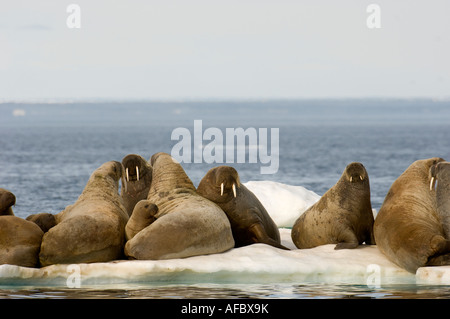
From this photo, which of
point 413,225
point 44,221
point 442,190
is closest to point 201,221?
point 44,221

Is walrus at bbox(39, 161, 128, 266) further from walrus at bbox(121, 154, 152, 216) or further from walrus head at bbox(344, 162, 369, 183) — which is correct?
walrus head at bbox(344, 162, 369, 183)

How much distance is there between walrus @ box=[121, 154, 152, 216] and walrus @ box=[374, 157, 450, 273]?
3.25m

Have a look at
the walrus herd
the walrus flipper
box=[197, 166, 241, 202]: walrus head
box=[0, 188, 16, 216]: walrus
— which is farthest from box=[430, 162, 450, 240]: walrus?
box=[0, 188, 16, 216]: walrus

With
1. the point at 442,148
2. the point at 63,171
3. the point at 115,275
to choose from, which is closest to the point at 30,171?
the point at 63,171

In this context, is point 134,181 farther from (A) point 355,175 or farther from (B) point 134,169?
(A) point 355,175

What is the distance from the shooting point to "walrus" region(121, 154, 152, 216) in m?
13.0

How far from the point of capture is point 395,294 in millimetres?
9891

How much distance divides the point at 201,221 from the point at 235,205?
50.4 inches

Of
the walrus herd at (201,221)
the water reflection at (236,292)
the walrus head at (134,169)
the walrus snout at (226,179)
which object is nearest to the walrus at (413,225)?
the walrus herd at (201,221)

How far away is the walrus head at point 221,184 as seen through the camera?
A: 1222 centimetres

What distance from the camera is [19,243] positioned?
10.8 meters

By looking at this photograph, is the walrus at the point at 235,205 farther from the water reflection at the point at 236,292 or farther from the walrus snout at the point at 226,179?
the water reflection at the point at 236,292
